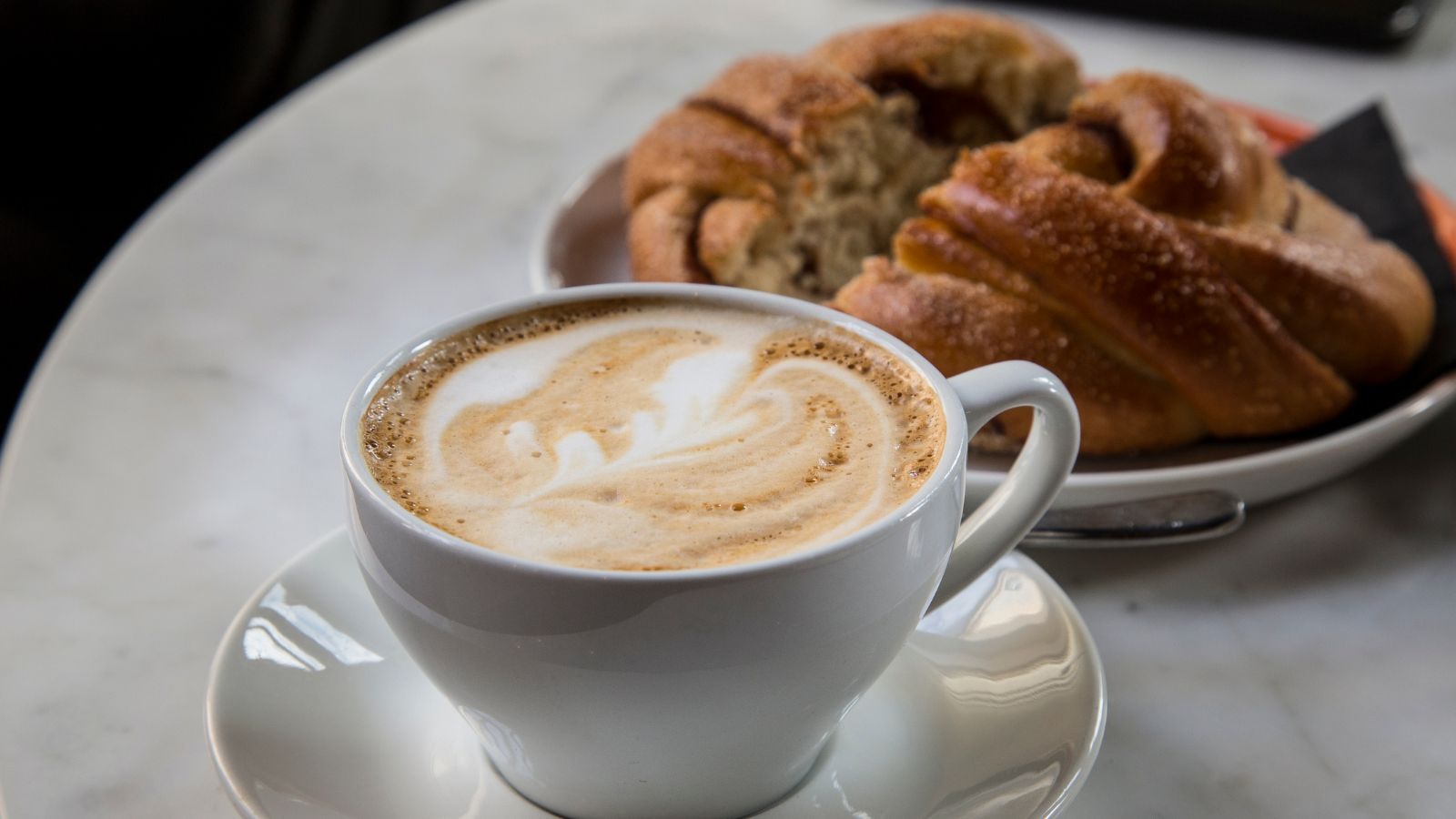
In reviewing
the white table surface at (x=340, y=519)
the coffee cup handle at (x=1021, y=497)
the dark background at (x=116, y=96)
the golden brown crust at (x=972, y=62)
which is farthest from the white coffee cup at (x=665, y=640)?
the dark background at (x=116, y=96)

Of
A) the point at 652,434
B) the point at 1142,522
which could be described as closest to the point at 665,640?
the point at 652,434

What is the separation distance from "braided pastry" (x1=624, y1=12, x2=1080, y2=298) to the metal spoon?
1.28 ft

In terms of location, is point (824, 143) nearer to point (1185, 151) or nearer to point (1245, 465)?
point (1185, 151)

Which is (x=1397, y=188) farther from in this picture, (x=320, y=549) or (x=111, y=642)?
(x=111, y=642)

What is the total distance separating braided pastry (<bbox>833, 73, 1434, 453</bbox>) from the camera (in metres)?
0.96

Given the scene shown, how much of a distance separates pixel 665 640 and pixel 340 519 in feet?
1.40

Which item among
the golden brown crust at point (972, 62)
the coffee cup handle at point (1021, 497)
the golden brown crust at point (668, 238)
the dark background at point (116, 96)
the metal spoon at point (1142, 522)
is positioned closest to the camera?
the coffee cup handle at point (1021, 497)

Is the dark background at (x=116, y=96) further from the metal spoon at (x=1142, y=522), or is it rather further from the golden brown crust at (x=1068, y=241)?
the metal spoon at (x=1142, y=522)

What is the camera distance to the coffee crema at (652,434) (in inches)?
22.8

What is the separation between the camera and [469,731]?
670 millimetres

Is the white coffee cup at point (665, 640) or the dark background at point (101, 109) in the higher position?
the white coffee cup at point (665, 640)

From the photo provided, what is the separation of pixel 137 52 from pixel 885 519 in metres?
1.67

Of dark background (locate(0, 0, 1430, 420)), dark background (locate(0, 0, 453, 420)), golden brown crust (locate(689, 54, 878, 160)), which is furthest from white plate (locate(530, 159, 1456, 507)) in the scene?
dark background (locate(0, 0, 453, 420))

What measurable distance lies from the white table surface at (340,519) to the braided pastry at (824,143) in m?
0.19
